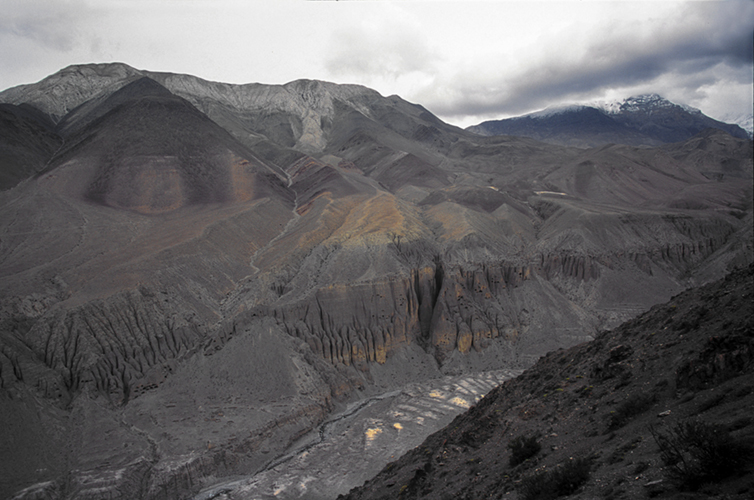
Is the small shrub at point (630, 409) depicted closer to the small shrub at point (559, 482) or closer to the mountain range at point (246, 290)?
the small shrub at point (559, 482)

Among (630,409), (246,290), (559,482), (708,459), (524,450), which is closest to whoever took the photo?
(708,459)

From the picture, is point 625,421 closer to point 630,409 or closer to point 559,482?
point 630,409

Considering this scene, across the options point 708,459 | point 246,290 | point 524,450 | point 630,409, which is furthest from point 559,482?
point 246,290

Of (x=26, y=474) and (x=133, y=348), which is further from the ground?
(x=133, y=348)

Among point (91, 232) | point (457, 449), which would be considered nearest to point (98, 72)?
Answer: point (91, 232)

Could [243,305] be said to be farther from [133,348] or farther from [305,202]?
[305,202]

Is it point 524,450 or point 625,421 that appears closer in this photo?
point 625,421
